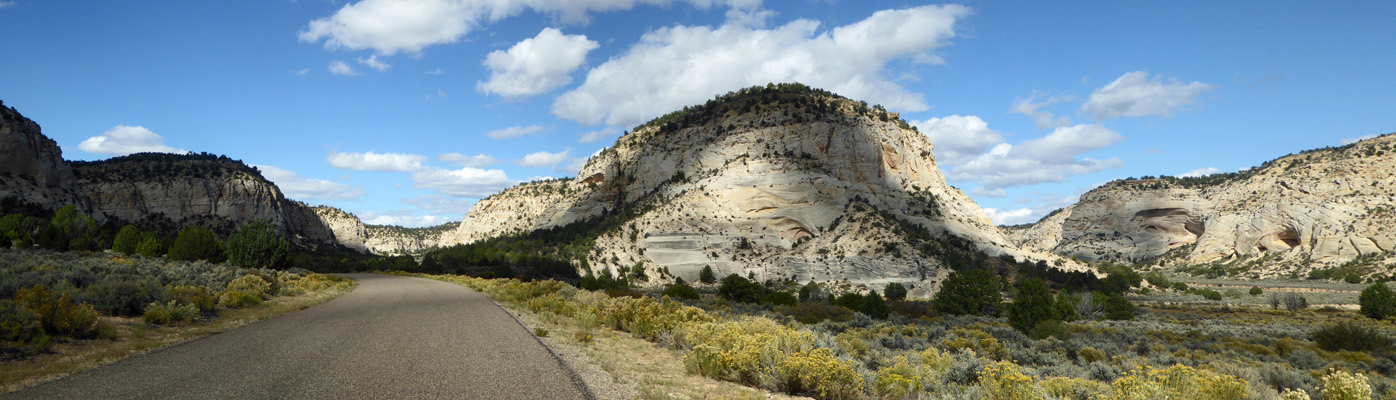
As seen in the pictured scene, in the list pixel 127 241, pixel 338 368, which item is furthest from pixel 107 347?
pixel 127 241

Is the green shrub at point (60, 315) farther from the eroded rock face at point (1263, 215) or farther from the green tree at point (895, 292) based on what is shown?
the eroded rock face at point (1263, 215)

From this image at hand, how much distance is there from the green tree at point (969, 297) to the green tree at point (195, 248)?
5365 cm

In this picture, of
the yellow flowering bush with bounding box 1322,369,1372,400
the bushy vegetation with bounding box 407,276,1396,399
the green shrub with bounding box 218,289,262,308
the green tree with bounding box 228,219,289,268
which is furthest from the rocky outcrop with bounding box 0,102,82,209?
the yellow flowering bush with bounding box 1322,369,1372,400

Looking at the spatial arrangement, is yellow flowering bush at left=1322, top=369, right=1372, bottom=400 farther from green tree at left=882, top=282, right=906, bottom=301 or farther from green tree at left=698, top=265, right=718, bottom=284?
green tree at left=698, top=265, right=718, bottom=284

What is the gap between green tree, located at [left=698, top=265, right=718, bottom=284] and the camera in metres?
69.2

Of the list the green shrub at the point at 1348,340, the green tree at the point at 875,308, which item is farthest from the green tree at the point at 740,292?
the green shrub at the point at 1348,340

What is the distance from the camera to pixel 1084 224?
399ft

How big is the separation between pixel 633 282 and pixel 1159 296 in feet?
203

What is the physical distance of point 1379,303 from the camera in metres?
39.1

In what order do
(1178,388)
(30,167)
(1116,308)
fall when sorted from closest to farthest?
(1178,388), (1116,308), (30,167)

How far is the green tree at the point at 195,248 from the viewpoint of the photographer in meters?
42.8

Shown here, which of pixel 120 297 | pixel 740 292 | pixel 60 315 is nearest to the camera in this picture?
pixel 60 315

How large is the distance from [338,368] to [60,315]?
6271 millimetres

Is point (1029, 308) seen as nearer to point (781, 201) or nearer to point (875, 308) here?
point (875, 308)
